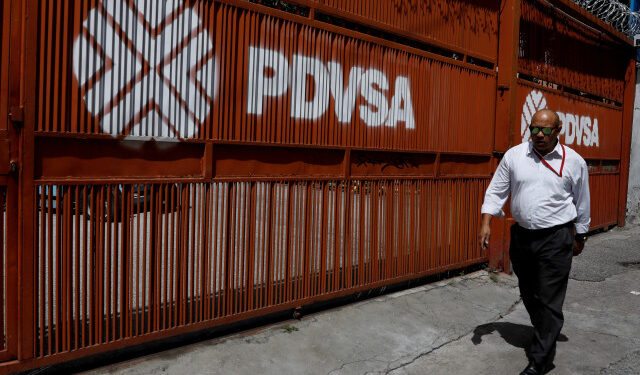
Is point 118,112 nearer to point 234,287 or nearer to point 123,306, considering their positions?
point 123,306

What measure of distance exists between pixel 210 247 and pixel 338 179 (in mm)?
1407

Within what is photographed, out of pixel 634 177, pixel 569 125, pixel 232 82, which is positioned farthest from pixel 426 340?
pixel 634 177

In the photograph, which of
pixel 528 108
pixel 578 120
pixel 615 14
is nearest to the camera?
pixel 528 108

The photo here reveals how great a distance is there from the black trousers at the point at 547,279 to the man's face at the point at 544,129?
619mm

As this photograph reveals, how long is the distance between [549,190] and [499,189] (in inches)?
16.1

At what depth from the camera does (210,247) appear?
3.82 m

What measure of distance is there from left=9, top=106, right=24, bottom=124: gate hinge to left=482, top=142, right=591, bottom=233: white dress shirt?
335 cm

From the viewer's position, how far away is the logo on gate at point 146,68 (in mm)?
3172

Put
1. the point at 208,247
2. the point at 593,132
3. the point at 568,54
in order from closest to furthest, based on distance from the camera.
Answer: the point at 208,247
the point at 568,54
the point at 593,132

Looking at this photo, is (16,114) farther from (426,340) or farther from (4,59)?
(426,340)

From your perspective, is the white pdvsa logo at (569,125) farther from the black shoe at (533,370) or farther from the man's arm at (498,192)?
the black shoe at (533,370)

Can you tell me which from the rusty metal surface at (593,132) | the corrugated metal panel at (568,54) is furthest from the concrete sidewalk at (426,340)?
the corrugated metal panel at (568,54)

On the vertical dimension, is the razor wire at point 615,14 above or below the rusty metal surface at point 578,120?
above

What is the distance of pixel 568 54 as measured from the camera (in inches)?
333
